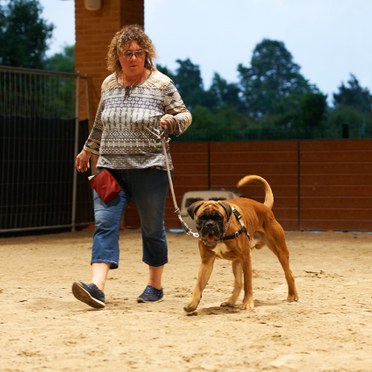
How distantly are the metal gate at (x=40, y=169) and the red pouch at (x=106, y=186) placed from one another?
233 inches

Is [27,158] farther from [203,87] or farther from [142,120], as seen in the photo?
[203,87]

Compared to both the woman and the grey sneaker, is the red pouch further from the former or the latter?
the grey sneaker

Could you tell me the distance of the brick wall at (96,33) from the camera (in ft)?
43.0

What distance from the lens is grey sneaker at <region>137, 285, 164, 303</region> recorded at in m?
6.44

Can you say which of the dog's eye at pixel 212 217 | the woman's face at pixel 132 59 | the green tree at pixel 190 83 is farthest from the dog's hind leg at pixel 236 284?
the green tree at pixel 190 83

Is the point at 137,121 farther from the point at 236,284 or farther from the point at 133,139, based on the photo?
the point at 236,284

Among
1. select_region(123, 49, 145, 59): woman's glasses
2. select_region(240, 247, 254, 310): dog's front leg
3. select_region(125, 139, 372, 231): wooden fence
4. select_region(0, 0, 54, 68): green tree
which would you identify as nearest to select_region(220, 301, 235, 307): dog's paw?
select_region(240, 247, 254, 310): dog's front leg

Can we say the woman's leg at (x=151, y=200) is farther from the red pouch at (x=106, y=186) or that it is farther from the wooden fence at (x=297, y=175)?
the wooden fence at (x=297, y=175)

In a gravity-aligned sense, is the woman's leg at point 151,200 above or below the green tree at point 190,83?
below

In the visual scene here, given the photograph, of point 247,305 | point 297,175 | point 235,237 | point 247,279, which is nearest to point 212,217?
point 235,237

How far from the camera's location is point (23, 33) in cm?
3269

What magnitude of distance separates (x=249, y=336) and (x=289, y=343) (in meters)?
0.28

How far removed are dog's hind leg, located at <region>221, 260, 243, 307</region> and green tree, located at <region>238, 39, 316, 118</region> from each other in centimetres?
3304

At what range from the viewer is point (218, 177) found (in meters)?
13.6
